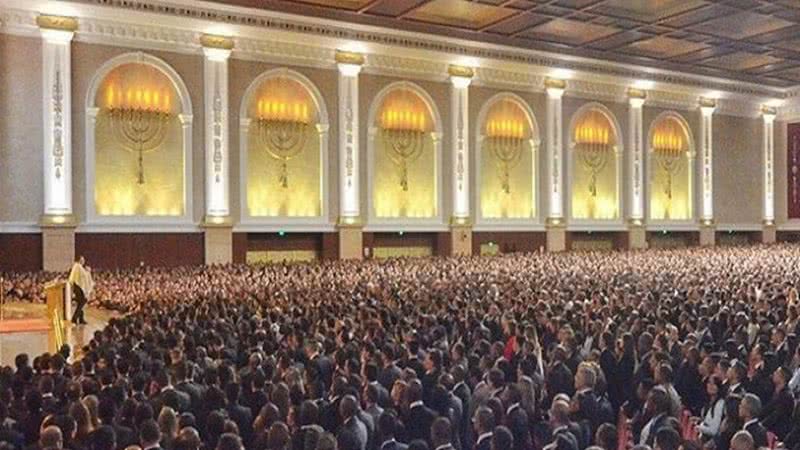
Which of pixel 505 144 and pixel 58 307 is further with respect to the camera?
pixel 505 144

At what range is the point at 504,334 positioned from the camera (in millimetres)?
9703

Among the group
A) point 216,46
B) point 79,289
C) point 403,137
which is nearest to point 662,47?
point 403,137

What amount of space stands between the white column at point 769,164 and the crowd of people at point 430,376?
29.3 m

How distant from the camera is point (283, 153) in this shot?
2745 cm

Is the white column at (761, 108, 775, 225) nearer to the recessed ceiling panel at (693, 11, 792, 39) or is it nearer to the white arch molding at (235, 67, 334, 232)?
the recessed ceiling panel at (693, 11, 792, 39)

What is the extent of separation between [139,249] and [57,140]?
3.88 m

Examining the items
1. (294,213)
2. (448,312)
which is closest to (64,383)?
(448,312)

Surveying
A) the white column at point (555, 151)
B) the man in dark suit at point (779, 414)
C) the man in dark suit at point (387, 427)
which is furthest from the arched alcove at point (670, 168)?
the man in dark suit at point (387, 427)

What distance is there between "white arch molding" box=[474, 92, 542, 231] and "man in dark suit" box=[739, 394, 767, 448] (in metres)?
25.0

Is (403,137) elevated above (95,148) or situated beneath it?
elevated above

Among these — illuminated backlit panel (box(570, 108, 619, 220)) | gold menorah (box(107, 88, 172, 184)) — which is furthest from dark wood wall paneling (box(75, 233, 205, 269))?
illuminated backlit panel (box(570, 108, 619, 220))

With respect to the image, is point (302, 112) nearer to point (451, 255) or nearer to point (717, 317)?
point (451, 255)

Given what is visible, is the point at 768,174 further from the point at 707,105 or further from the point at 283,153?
the point at 283,153

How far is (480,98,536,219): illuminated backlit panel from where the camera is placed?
103ft
